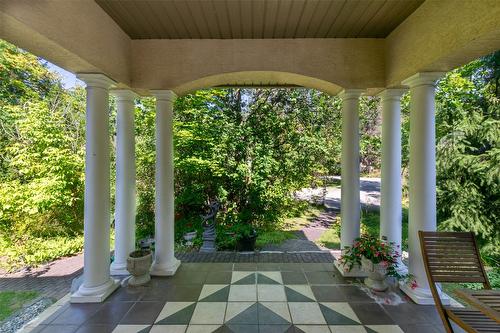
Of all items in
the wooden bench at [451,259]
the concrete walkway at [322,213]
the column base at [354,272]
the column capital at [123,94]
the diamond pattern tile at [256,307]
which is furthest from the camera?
the concrete walkway at [322,213]

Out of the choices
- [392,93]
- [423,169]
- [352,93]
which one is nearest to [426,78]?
[392,93]

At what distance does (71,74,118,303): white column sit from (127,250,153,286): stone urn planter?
34 cm

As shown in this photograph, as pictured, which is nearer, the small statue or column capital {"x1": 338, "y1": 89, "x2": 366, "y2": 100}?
column capital {"x1": 338, "y1": 89, "x2": 366, "y2": 100}

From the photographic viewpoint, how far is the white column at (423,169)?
3.58m

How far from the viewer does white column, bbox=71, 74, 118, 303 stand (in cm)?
363

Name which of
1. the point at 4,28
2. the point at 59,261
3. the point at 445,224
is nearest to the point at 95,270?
the point at 4,28

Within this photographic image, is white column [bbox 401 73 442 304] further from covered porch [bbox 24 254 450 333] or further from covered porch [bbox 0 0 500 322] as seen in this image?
covered porch [bbox 24 254 450 333]

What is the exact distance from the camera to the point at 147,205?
8570 mm

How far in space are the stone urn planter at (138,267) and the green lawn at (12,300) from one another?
6.75 ft

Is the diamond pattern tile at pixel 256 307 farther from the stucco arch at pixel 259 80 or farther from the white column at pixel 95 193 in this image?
the stucco arch at pixel 259 80

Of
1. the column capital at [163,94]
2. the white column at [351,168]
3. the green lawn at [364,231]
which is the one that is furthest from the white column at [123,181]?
the green lawn at [364,231]

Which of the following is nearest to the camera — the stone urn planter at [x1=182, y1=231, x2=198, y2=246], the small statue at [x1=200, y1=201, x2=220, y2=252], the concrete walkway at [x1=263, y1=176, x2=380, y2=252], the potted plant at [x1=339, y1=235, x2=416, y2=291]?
the potted plant at [x1=339, y1=235, x2=416, y2=291]

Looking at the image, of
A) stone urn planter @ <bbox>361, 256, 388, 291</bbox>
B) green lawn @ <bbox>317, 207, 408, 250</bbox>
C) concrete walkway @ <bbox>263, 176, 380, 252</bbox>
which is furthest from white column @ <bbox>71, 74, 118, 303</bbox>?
green lawn @ <bbox>317, 207, 408, 250</bbox>

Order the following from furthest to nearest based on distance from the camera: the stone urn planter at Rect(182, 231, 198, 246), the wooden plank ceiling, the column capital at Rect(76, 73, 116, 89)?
the stone urn planter at Rect(182, 231, 198, 246)
the column capital at Rect(76, 73, 116, 89)
the wooden plank ceiling
